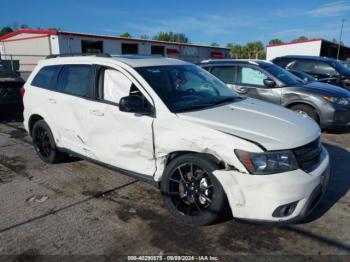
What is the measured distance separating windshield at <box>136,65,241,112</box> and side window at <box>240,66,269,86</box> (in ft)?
10.9

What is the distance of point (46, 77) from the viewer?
5.13 m

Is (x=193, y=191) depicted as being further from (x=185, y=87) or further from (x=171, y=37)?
(x=171, y=37)

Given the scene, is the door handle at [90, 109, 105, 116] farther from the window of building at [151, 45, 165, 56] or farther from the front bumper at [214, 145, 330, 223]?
the window of building at [151, 45, 165, 56]

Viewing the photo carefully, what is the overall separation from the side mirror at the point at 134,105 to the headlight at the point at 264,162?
47.2 inches

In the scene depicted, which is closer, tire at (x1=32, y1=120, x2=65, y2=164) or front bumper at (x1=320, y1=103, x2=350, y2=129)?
tire at (x1=32, y1=120, x2=65, y2=164)

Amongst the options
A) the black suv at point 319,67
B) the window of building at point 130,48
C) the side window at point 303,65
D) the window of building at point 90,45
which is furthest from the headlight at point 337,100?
the window of building at point 130,48

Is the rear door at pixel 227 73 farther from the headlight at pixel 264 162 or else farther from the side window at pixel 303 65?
the headlight at pixel 264 162

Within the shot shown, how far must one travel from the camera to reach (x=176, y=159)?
340cm

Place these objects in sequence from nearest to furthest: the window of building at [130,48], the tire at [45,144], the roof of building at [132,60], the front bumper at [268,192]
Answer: the front bumper at [268,192], the roof of building at [132,60], the tire at [45,144], the window of building at [130,48]

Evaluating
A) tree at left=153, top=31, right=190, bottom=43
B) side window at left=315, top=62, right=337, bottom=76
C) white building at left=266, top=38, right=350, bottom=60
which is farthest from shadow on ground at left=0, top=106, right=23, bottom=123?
tree at left=153, top=31, right=190, bottom=43

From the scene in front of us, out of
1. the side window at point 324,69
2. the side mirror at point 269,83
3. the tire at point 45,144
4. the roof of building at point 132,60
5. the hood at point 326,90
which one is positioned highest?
the roof of building at point 132,60

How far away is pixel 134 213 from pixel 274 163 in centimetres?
170

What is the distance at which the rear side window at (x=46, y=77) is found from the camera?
4.96 meters

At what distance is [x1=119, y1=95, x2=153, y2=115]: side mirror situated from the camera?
139 inches
